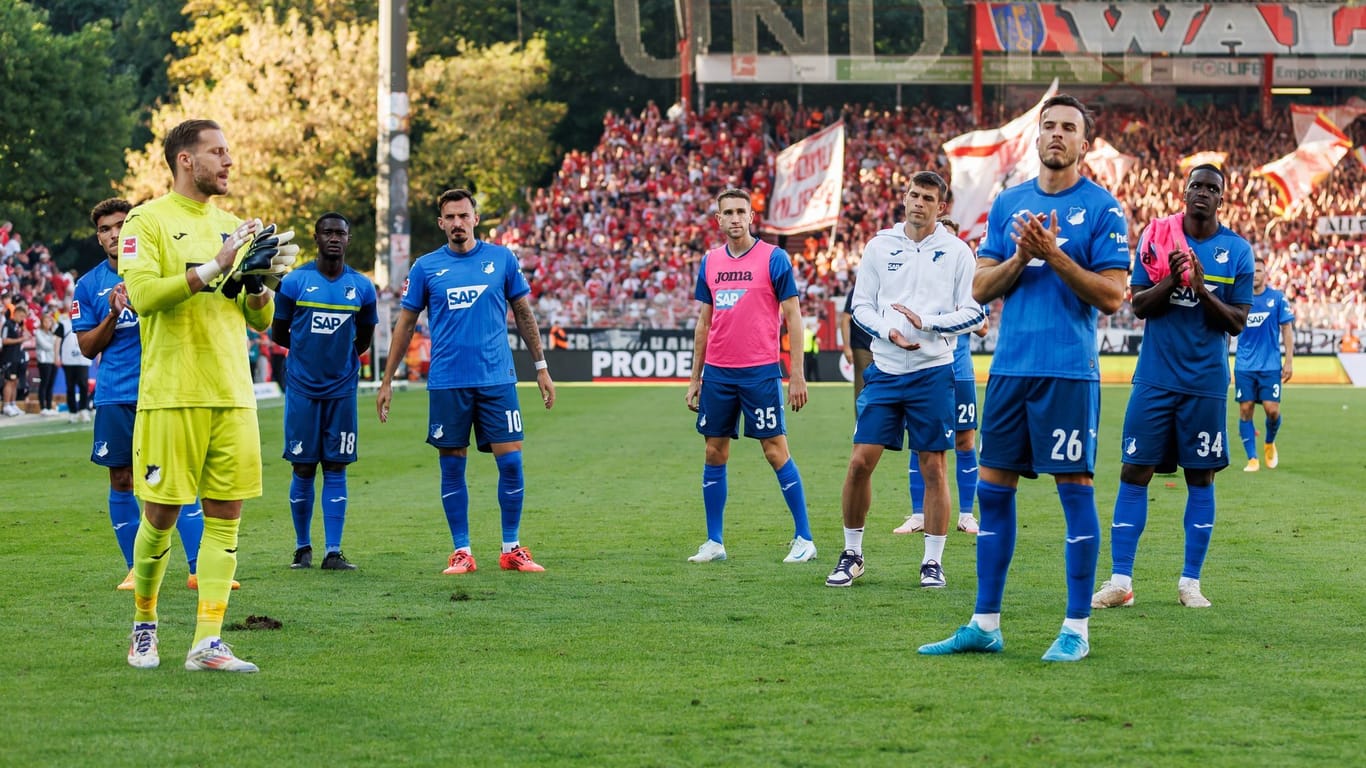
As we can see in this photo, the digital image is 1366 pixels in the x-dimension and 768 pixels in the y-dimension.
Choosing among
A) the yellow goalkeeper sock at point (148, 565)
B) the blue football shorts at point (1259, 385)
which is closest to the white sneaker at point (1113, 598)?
Result: the yellow goalkeeper sock at point (148, 565)

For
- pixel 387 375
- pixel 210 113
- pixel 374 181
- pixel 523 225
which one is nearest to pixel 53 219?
pixel 210 113

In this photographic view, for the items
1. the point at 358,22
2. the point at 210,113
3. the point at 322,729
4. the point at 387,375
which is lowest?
the point at 322,729

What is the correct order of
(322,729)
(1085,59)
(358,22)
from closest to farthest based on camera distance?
(322,729) < (1085,59) < (358,22)

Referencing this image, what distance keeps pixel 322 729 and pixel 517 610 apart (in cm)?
268

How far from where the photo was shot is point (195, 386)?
6688 millimetres

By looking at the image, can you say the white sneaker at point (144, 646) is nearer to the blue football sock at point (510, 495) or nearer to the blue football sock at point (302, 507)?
the blue football sock at point (302, 507)

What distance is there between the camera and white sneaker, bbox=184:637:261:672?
6680mm

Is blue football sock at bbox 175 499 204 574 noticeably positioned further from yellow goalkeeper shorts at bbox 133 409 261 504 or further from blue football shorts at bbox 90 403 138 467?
yellow goalkeeper shorts at bbox 133 409 261 504

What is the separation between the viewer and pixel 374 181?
2115 inches

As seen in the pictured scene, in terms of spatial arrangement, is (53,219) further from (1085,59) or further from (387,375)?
(387,375)

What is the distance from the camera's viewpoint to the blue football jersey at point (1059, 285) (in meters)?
6.77

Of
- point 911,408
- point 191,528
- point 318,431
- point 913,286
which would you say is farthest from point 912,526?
point 191,528

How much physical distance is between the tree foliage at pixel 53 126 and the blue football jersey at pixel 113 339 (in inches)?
Result: 1760

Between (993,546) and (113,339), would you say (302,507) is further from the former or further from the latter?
(993,546)
